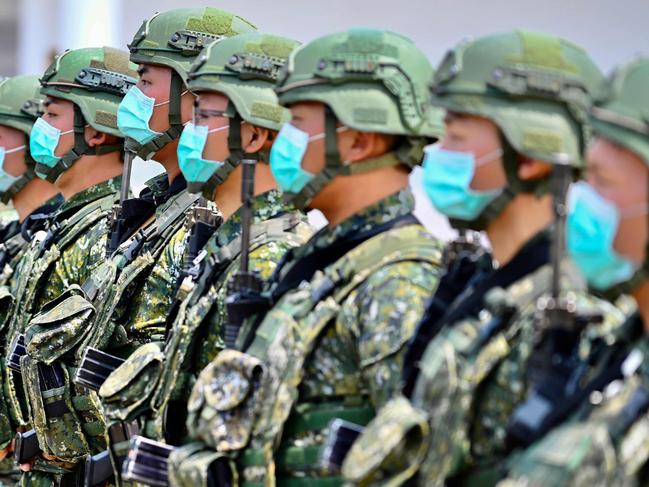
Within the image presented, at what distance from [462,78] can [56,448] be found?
13.0 feet

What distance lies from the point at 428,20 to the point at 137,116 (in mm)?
4786

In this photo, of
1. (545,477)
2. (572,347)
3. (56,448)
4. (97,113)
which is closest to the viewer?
(545,477)

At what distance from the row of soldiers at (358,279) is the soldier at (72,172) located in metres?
0.06

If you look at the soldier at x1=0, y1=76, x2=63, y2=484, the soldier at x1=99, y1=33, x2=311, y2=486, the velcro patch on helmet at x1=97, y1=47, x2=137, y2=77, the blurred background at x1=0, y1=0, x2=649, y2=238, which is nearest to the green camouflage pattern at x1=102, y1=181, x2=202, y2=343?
the soldier at x1=99, y1=33, x2=311, y2=486

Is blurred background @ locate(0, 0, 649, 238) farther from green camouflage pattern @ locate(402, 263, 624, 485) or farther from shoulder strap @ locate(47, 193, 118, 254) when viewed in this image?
green camouflage pattern @ locate(402, 263, 624, 485)

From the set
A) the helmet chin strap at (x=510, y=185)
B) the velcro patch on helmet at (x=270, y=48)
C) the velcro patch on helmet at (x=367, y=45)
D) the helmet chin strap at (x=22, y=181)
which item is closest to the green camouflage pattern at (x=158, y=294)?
the velcro patch on helmet at (x=270, y=48)

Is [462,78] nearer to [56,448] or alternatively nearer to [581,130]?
[581,130]

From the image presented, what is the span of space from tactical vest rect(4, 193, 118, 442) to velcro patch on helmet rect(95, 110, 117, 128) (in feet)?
1.23

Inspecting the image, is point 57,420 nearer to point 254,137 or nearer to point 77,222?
point 77,222

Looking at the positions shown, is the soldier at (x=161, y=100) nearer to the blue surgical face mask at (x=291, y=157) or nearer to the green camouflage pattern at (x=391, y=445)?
the blue surgical face mask at (x=291, y=157)

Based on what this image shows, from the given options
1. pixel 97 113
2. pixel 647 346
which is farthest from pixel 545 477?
pixel 97 113

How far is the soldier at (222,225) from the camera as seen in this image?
22.4 ft

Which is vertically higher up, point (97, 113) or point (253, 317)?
point (253, 317)

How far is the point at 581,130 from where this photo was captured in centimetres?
532
